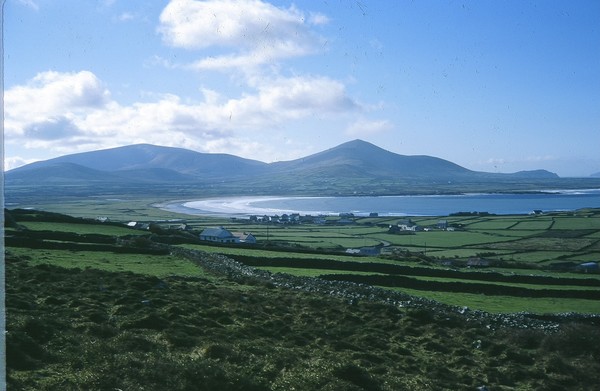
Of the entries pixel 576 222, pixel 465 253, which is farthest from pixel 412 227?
pixel 465 253

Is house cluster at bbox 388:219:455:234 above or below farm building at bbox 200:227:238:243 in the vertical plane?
below

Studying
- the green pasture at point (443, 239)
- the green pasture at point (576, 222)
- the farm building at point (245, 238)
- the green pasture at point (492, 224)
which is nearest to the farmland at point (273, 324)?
the farm building at point (245, 238)

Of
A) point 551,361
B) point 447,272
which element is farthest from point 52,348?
point 447,272

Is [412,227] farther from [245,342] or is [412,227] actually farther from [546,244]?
[245,342]

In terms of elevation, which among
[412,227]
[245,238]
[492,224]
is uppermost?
[492,224]

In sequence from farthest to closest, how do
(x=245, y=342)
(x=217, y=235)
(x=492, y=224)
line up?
(x=492, y=224) < (x=217, y=235) < (x=245, y=342)

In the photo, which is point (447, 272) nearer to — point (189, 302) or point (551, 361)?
point (551, 361)

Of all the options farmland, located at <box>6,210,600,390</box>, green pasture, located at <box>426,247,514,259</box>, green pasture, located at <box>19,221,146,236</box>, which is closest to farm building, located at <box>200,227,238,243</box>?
green pasture, located at <box>19,221,146,236</box>

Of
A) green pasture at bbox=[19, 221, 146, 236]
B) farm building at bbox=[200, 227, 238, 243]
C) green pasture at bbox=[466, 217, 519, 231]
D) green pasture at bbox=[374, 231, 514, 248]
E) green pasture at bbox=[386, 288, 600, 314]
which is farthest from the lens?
green pasture at bbox=[466, 217, 519, 231]

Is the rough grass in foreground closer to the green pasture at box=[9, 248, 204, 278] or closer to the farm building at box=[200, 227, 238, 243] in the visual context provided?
the green pasture at box=[9, 248, 204, 278]

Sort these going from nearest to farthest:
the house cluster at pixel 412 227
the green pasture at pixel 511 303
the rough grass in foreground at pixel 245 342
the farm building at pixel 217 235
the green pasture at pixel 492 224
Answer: the rough grass in foreground at pixel 245 342 → the green pasture at pixel 511 303 → the farm building at pixel 217 235 → the green pasture at pixel 492 224 → the house cluster at pixel 412 227

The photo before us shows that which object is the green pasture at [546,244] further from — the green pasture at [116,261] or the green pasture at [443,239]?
A: the green pasture at [116,261]
